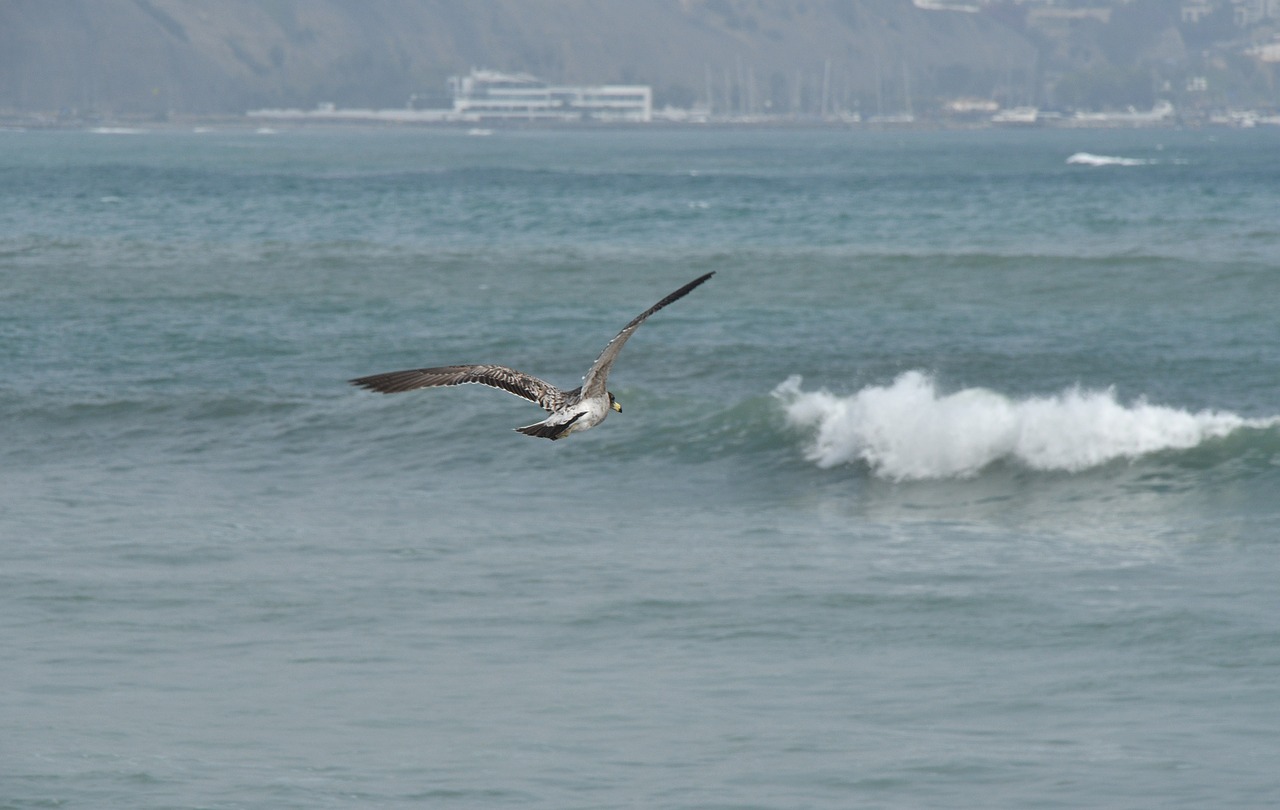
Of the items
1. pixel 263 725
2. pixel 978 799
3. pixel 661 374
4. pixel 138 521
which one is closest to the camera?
pixel 978 799

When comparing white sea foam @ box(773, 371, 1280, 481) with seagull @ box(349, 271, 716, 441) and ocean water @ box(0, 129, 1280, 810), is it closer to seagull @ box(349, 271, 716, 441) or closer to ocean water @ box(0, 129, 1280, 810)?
ocean water @ box(0, 129, 1280, 810)

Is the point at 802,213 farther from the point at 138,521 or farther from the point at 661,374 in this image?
the point at 138,521

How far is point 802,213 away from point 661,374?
113 ft

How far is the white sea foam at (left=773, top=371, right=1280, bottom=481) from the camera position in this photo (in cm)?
2019

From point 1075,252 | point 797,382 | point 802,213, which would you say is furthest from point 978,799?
point 802,213

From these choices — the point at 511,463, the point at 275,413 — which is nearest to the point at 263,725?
the point at 511,463

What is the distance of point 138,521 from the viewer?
17.1 metres

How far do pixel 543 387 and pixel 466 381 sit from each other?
1.51ft

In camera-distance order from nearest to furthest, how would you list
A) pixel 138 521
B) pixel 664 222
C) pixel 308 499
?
1. pixel 138 521
2. pixel 308 499
3. pixel 664 222

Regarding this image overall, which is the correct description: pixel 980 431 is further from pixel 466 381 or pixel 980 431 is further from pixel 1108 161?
pixel 1108 161

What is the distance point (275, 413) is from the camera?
23.1 meters

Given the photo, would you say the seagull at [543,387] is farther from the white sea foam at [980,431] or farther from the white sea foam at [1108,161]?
the white sea foam at [1108,161]

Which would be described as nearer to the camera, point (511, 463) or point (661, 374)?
point (511, 463)

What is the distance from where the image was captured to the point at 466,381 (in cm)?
868
